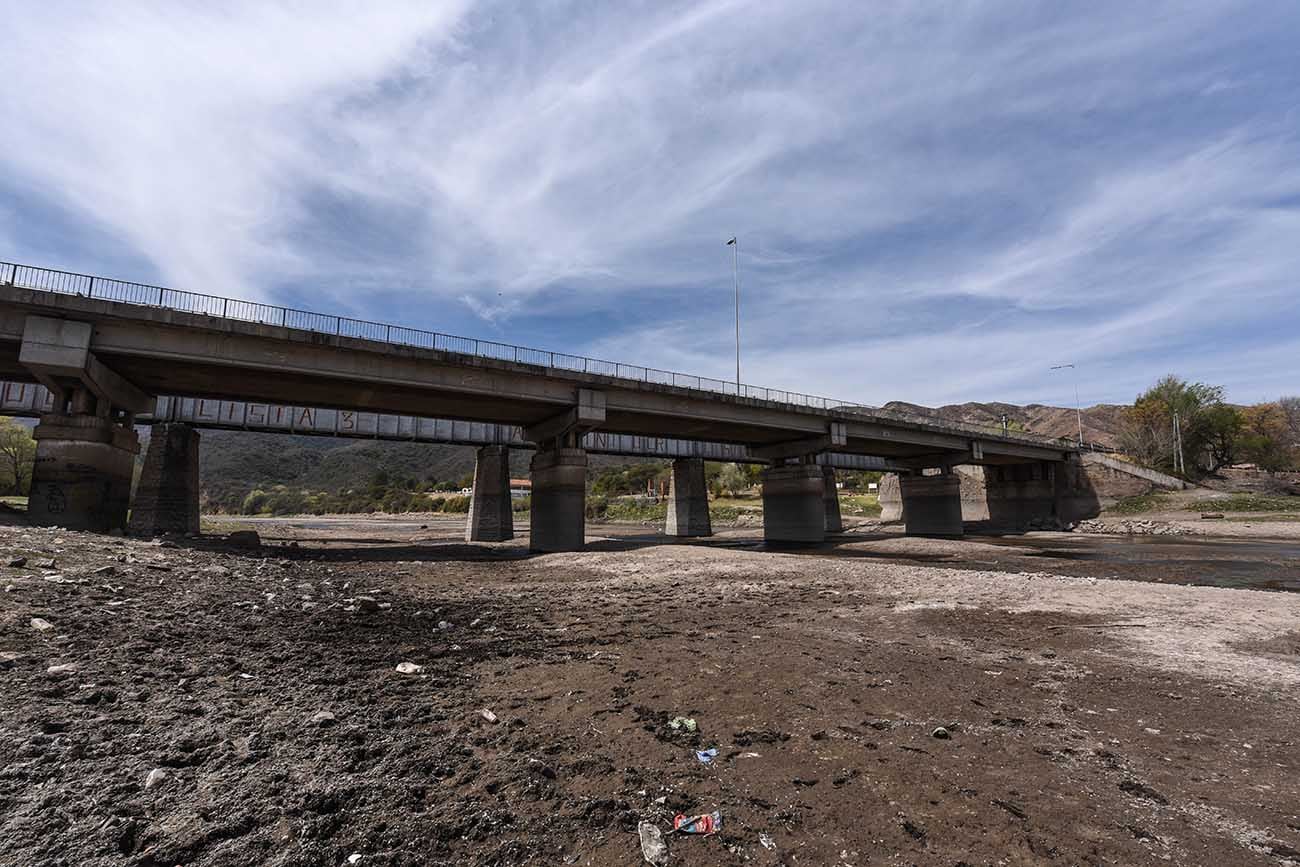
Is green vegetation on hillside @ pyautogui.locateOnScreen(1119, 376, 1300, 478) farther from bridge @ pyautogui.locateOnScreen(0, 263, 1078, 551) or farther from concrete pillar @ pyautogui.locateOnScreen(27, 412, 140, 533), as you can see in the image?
concrete pillar @ pyautogui.locateOnScreen(27, 412, 140, 533)

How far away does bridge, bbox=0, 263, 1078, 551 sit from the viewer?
22766 millimetres

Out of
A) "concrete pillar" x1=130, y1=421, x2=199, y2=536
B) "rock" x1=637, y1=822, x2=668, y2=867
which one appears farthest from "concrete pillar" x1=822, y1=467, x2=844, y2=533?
"rock" x1=637, y1=822, x2=668, y2=867

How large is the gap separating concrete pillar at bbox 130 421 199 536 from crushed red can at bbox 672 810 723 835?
126ft

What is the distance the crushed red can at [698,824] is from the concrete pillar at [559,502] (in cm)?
2895

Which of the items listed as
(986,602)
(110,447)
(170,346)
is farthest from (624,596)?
(110,447)

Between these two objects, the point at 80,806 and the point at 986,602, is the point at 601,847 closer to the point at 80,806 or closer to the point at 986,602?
the point at 80,806

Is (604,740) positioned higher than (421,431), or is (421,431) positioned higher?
(421,431)

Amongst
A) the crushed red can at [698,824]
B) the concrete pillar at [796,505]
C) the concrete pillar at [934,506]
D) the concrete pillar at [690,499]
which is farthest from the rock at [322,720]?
the concrete pillar at [934,506]

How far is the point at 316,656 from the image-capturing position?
6.91m

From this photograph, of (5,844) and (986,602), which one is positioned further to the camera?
(986,602)

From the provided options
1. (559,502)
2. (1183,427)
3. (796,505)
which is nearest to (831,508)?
(796,505)

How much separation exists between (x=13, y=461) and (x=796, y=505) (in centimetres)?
7361

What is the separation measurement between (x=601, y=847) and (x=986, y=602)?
13.6m

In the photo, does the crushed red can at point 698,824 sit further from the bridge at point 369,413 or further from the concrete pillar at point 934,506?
the concrete pillar at point 934,506
